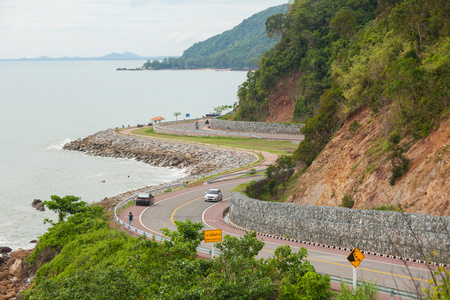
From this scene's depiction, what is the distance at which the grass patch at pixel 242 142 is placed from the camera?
2498 inches

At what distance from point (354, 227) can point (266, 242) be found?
4.68 metres

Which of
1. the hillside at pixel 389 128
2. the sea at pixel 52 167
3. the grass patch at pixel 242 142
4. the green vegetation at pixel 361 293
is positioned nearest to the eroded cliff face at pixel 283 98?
the grass patch at pixel 242 142

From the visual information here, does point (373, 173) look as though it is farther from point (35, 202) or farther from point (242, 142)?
point (242, 142)

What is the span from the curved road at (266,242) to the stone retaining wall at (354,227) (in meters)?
0.53

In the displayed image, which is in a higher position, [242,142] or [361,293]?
[361,293]

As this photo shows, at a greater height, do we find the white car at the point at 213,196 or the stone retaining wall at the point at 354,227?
the stone retaining wall at the point at 354,227

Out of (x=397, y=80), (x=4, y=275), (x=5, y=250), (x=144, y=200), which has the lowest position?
(x=5, y=250)

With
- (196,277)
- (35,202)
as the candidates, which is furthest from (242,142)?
(196,277)

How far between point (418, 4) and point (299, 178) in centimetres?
1422

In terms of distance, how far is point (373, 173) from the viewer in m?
26.5

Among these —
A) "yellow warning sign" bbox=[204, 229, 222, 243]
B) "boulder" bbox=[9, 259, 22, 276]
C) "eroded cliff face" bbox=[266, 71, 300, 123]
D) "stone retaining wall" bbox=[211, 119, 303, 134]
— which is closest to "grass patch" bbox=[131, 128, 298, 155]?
"stone retaining wall" bbox=[211, 119, 303, 134]

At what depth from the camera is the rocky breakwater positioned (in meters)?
60.0

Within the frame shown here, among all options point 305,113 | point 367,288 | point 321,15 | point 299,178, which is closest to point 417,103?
point 299,178

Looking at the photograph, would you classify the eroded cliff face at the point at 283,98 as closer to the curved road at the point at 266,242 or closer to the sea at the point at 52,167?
the sea at the point at 52,167
